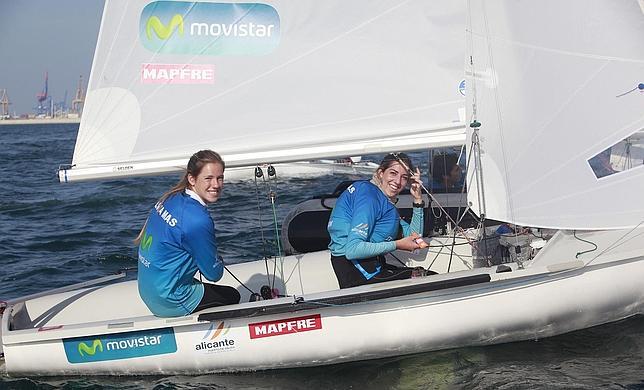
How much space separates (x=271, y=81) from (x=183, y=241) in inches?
49.3

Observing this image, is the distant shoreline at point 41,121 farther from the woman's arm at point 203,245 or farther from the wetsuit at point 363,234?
the woman's arm at point 203,245

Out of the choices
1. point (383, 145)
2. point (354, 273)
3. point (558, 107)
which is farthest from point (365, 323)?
point (558, 107)

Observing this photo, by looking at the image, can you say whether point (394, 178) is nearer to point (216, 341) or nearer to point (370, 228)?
point (370, 228)

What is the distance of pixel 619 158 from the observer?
407 cm

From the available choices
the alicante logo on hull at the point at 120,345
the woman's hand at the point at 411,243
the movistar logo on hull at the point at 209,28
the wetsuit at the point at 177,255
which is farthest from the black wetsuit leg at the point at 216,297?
the movistar logo on hull at the point at 209,28

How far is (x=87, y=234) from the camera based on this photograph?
8453mm

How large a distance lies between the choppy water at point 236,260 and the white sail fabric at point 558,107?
0.66 metres

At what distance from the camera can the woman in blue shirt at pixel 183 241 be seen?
12.0 feet

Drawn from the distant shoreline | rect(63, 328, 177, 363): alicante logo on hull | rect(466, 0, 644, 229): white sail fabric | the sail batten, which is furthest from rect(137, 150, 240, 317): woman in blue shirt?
the distant shoreline

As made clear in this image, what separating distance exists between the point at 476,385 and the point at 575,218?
3.08ft

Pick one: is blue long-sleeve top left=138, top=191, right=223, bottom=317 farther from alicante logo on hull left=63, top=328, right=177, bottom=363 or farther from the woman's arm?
alicante logo on hull left=63, top=328, right=177, bottom=363

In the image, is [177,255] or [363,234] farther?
[363,234]

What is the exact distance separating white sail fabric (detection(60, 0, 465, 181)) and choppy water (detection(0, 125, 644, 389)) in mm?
551

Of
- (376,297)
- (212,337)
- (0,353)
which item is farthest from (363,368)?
(0,353)
